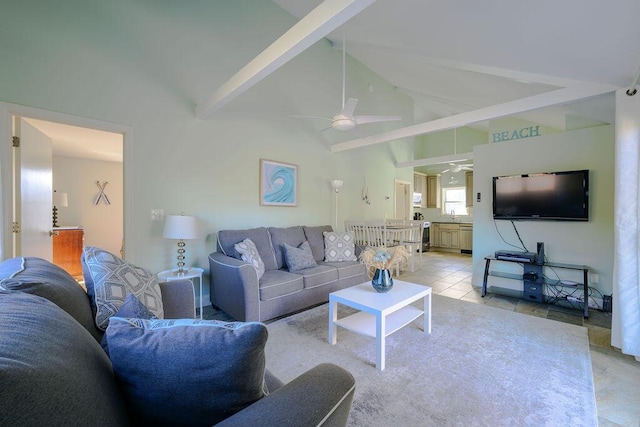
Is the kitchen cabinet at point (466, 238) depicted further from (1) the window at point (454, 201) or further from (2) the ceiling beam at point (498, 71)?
(2) the ceiling beam at point (498, 71)

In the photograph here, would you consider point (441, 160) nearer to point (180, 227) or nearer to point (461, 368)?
point (461, 368)

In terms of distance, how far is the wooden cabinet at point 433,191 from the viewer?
885 centimetres

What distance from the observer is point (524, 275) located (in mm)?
3676

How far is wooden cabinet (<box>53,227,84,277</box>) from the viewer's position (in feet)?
15.2

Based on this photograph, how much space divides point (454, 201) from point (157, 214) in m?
8.36

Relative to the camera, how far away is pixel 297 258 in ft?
11.4

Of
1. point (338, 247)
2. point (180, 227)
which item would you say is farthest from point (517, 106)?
point (180, 227)

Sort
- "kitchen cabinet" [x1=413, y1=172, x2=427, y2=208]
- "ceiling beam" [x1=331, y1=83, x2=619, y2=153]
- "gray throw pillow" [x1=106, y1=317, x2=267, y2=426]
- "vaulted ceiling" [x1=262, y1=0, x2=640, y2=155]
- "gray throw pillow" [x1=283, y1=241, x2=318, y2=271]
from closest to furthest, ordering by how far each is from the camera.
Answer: "gray throw pillow" [x1=106, y1=317, x2=267, y2=426] → "vaulted ceiling" [x1=262, y1=0, x2=640, y2=155] → "ceiling beam" [x1=331, y1=83, x2=619, y2=153] → "gray throw pillow" [x1=283, y1=241, x2=318, y2=271] → "kitchen cabinet" [x1=413, y1=172, x2=427, y2=208]

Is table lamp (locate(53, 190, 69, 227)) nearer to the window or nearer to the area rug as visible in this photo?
the area rug

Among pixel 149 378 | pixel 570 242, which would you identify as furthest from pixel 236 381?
pixel 570 242

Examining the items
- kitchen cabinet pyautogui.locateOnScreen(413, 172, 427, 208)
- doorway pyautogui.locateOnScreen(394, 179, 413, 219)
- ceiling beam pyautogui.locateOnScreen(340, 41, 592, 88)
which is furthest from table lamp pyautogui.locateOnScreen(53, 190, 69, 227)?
kitchen cabinet pyautogui.locateOnScreen(413, 172, 427, 208)

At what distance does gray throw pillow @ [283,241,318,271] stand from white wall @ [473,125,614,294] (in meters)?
2.77

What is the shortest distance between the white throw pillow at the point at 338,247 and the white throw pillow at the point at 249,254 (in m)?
1.21

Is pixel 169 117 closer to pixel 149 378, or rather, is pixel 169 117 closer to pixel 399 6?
pixel 399 6
